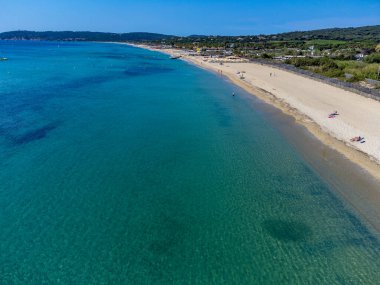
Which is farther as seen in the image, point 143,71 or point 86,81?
point 143,71

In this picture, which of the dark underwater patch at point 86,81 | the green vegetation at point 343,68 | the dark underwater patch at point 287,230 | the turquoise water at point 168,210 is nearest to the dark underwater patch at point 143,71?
the dark underwater patch at point 86,81

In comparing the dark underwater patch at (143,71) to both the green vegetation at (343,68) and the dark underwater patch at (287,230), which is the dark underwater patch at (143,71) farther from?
the dark underwater patch at (287,230)

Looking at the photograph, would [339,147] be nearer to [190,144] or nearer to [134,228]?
[190,144]

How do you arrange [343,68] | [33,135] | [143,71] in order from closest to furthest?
[33,135], [343,68], [143,71]

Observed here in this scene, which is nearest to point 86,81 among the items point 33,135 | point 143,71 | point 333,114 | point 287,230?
point 143,71

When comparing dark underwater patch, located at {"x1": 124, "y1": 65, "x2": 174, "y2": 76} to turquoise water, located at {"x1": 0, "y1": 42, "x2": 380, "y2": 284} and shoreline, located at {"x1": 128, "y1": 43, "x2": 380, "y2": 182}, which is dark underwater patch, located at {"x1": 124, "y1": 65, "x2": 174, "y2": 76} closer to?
shoreline, located at {"x1": 128, "y1": 43, "x2": 380, "y2": 182}

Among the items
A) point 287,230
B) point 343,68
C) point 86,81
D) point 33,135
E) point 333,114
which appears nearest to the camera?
point 287,230

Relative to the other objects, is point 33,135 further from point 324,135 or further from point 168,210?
point 324,135
